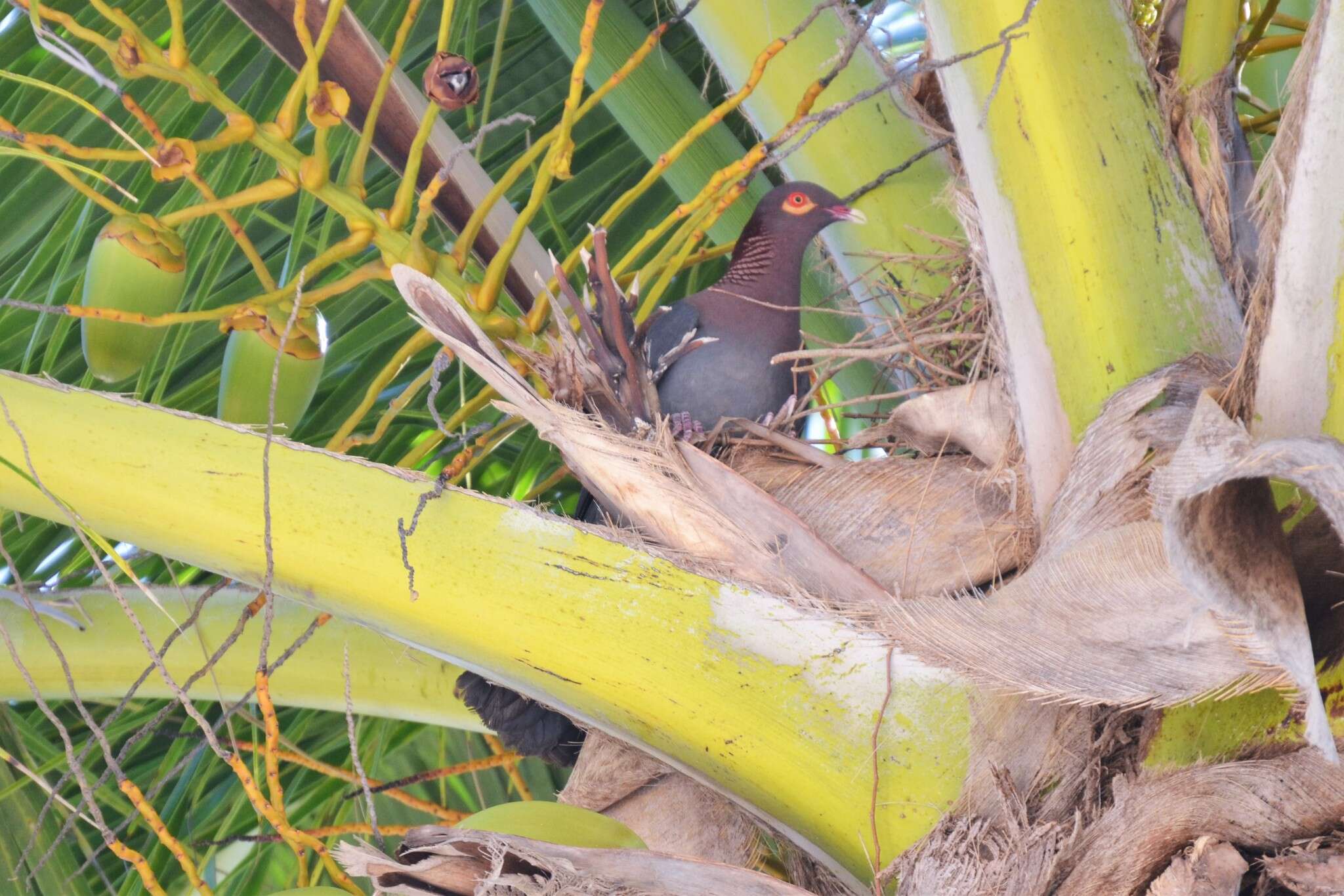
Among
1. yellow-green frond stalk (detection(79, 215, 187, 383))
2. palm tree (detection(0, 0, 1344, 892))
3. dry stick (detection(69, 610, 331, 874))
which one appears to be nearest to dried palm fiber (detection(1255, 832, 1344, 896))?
palm tree (detection(0, 0, 1344, 892))

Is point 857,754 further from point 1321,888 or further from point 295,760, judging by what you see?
point 295,760

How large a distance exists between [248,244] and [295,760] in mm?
554

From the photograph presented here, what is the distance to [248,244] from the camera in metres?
1.33

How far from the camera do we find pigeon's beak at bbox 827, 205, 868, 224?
5.01 feet

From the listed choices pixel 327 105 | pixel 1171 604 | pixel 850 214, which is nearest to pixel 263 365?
pixel 327 105

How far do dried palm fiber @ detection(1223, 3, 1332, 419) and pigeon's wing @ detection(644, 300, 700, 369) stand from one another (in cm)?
86

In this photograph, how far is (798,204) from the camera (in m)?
1.69

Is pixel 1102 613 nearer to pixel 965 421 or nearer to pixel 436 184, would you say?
pixel 965 421

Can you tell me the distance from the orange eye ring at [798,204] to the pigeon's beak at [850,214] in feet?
0.16

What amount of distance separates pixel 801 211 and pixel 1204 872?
3.43ft

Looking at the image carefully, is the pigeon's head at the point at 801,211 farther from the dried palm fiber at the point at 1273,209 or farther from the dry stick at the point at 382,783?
the dry stick at the point at 382,783

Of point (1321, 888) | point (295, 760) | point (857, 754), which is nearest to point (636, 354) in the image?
point (857, 754)

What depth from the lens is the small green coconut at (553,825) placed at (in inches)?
36.2

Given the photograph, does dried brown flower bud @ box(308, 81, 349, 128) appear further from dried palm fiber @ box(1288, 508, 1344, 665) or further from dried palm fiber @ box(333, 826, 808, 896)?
dried palm fiber @ box(1288, 508, 1344, 665)
